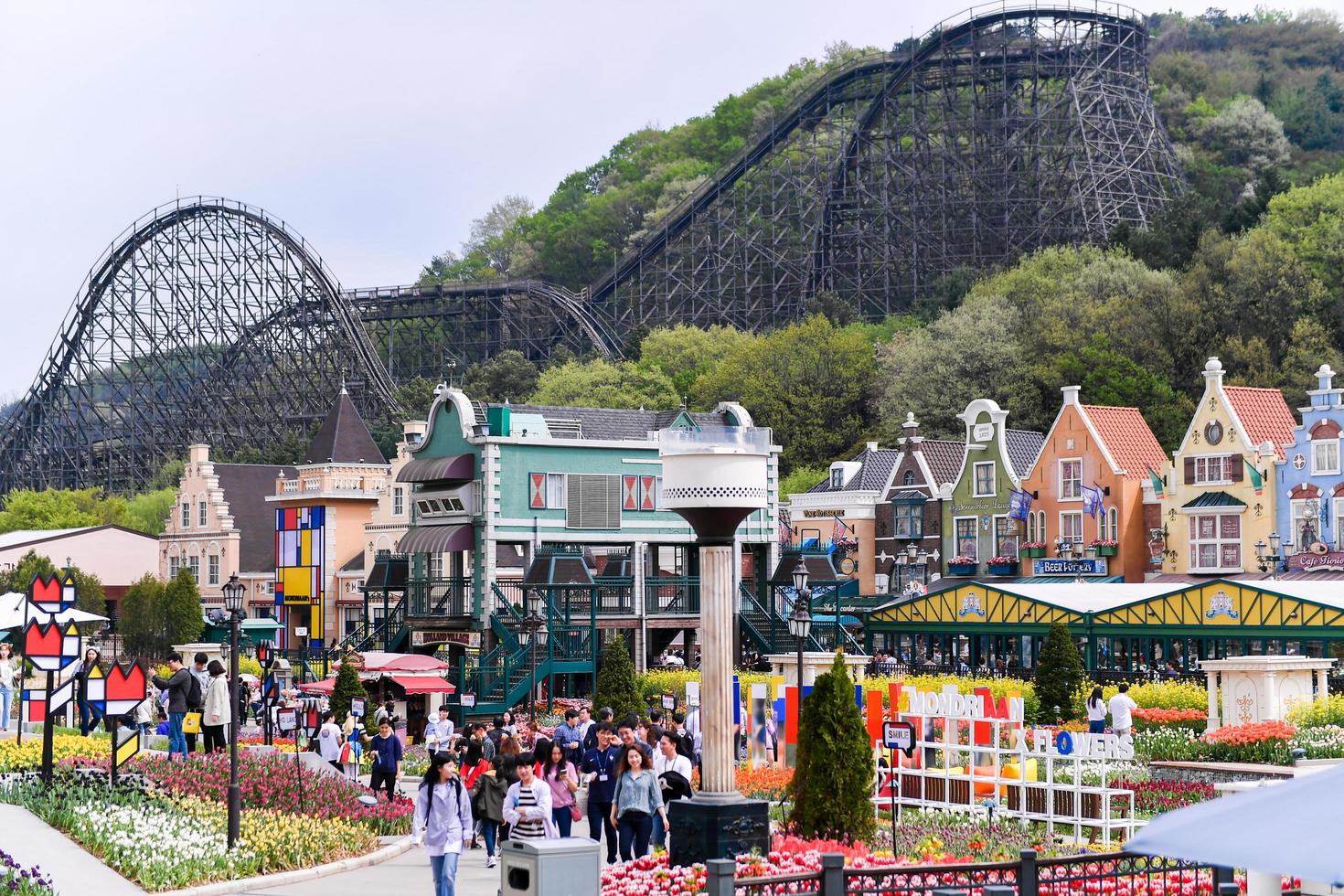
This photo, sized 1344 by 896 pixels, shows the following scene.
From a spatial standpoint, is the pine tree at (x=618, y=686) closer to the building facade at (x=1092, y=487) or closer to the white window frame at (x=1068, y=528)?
A: the building facade at (x=1092, y=487)

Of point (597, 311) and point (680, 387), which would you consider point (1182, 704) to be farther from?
point (597, 311)

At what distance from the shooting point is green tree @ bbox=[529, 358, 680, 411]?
71.7m

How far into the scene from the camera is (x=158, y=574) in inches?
2916

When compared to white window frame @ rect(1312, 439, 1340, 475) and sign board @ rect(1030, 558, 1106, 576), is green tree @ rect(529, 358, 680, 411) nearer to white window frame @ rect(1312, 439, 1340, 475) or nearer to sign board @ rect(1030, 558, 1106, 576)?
sign board @ rect(1030, 558, 1106, 576)

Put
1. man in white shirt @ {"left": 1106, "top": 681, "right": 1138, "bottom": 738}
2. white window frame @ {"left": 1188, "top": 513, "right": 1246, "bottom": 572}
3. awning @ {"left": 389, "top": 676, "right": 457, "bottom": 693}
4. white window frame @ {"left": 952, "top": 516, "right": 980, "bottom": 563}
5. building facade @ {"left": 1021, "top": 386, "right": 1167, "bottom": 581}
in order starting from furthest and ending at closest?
white window frame @ {"left": 952, "top": 516, "right": 980, "bottom": 563}, building facade @ {"left": 1021, "top": 386, "right": 1167, "bottom": 581}, white window frame @ {"left": 1188, "top": 513, "right": 1246, "bottom": 572}, awning @ {"left": 389, "top": 676, "right": 457, "bottom": 693}, man in white shirt @ {"left": 1106, "top": 681, "right": 1138, "bottom": 738}

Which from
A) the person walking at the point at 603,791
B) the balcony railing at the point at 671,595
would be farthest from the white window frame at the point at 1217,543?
the person walking at the point at 603,791

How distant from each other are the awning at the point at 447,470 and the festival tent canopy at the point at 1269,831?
3464cm

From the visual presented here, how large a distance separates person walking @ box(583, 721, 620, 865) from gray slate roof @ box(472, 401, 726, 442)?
80.9 feet

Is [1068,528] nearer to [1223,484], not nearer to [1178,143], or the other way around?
[1223,484]

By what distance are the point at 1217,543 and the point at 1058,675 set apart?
17.2 meters

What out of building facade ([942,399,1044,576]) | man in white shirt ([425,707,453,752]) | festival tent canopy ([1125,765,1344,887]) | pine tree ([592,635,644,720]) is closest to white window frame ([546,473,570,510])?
pine tree ([592,635,644,720])

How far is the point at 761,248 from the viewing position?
76625mm

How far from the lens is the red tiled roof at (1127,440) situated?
51.7 meters

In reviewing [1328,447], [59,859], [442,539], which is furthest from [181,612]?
[59,859]
